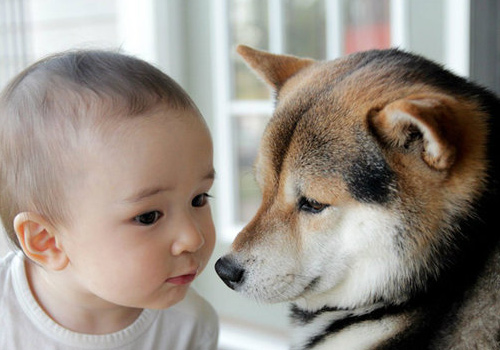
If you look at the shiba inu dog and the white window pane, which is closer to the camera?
the shiba inu dog

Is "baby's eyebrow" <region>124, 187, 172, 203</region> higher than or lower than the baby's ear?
higher

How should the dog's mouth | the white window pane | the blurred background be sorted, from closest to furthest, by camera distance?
the dog's mouth
the blurred background
the white window pane

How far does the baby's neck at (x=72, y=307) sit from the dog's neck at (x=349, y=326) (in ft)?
1.20

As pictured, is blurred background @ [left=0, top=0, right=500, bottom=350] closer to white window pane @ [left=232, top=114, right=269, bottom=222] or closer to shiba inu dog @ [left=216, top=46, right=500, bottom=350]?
white window pane @ [left=232, top=114, right=269, bottom=222]

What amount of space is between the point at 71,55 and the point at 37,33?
7.47 ft

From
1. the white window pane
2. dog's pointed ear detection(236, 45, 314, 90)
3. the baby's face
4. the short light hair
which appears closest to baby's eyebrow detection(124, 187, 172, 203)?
the baby's face

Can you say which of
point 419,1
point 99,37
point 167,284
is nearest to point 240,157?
point 99,37

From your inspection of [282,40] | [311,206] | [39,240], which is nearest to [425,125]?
[311,206]

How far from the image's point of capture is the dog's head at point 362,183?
0.94m

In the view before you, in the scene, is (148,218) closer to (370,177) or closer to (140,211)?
(140,211)

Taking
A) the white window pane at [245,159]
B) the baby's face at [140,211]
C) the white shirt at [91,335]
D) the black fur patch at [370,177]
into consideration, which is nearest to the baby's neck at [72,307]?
the white shirt at [91,335]

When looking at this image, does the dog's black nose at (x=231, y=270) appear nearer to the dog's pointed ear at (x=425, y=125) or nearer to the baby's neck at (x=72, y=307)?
the baby's neck at (x=72, y=307)

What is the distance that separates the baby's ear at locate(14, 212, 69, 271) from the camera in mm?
989

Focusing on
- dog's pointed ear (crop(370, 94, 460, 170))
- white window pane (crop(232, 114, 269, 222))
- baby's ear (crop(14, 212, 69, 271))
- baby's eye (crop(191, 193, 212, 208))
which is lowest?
white window pane (crop(232, 114, 269, 222))
